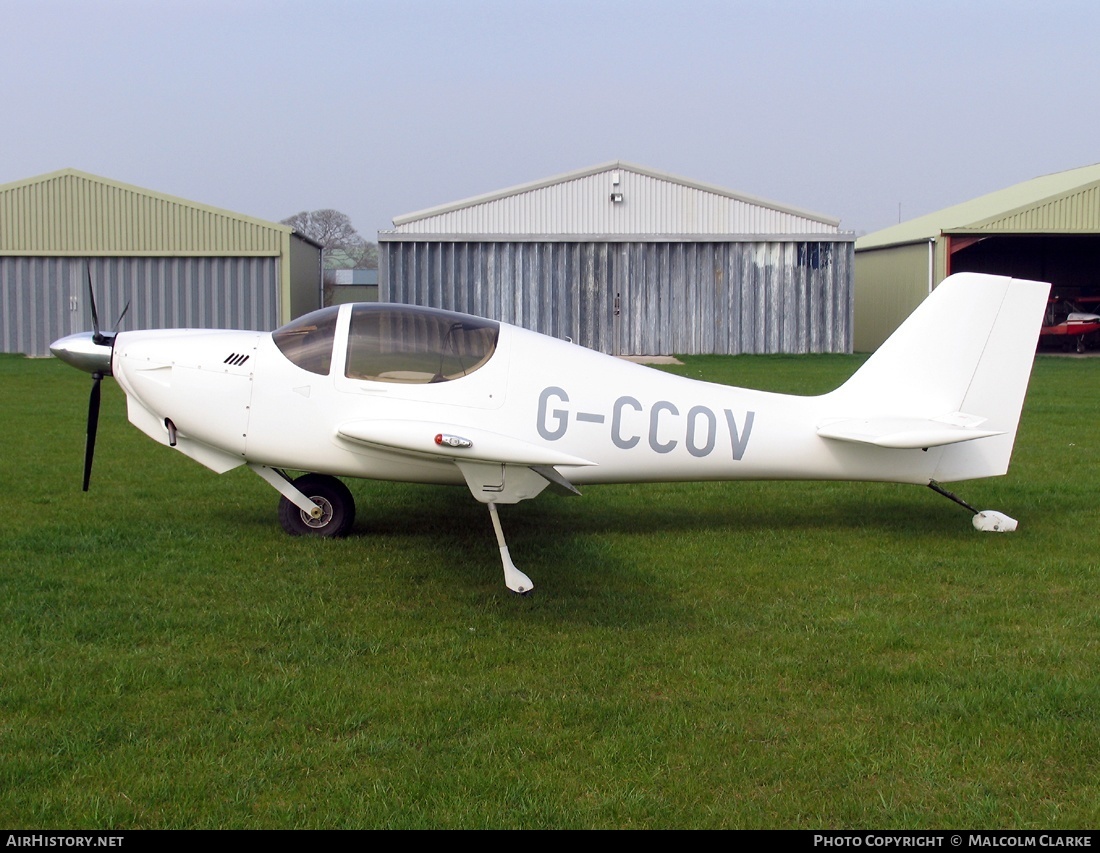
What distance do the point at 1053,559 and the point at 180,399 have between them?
628cm

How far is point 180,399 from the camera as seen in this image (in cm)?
780

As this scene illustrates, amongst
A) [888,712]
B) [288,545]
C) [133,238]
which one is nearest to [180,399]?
[288,545]

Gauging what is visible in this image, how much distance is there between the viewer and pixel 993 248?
1617 inches

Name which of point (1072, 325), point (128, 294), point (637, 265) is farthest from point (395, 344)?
point (1072, 325)

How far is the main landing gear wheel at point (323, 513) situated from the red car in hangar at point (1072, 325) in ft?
103

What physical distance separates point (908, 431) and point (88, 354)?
6.05 m

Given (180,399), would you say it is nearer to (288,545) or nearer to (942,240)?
(288,545)

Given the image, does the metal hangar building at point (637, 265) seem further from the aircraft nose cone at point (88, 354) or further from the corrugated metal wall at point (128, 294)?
the aircraft nose cone at point (88, 354)

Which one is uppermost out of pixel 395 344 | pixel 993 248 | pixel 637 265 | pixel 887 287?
pixel 993 248

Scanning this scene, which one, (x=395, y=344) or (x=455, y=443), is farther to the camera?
(x=395, y=344)

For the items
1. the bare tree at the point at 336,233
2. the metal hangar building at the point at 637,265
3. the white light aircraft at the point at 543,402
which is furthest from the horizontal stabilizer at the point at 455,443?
Result: the bare tree at the point at 336,233

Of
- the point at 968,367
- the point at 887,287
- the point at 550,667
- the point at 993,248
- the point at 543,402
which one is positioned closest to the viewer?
the point at 550,667

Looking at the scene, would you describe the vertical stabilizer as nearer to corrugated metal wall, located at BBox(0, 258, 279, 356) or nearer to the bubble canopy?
the bubble canopy

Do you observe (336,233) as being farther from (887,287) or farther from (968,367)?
(968,367)
